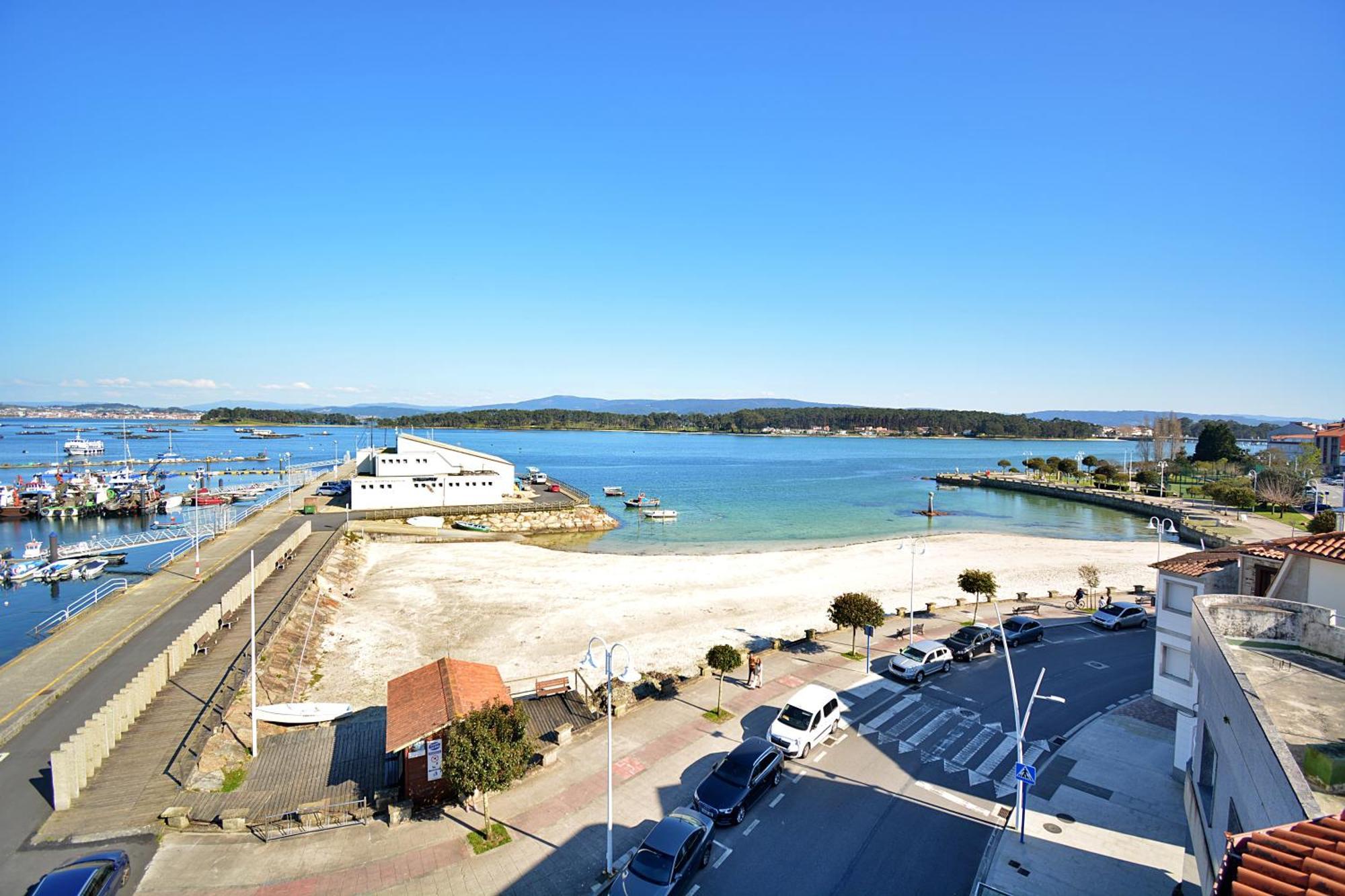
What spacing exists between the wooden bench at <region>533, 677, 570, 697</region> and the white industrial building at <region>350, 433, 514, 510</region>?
44.0 meters

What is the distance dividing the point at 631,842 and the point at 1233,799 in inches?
392

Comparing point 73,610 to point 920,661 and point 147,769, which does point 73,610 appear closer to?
point 147,769

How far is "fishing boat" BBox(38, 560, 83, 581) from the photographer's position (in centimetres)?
4088

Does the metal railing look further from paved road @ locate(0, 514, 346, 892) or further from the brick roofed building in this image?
the brick roofed building

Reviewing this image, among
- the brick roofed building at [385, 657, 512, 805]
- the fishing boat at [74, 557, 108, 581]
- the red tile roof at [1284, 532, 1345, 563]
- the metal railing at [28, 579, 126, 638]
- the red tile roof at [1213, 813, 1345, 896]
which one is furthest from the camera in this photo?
the fishing boat at [74, 557, 108, 581]

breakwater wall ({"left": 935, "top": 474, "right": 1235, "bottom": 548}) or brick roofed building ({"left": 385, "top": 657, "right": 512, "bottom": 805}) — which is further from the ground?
brick roofed building ({"left": 385, "top": 657, "right": 512, "bottom": 805})

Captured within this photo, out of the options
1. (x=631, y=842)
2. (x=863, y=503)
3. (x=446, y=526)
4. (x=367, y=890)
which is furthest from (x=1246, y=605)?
(x=863, y=503)

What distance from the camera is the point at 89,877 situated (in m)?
10.1

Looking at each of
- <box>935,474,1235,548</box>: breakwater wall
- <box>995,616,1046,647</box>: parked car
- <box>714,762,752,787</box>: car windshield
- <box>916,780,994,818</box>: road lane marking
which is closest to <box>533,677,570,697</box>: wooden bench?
<box>714,762,752,787</box>: car windshield

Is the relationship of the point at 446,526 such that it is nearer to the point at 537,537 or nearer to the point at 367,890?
the point at 537,537

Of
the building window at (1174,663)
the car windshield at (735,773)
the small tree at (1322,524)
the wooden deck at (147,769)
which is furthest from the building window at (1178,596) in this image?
the small tree at (1322,524)

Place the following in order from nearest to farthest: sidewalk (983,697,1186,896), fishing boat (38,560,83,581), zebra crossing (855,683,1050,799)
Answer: sidewalk (983,697,1186,896), zebra crossing (855,683,1050,799), fishing boat (38,560,83,581)

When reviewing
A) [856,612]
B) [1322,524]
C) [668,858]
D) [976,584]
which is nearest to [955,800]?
[668,858]

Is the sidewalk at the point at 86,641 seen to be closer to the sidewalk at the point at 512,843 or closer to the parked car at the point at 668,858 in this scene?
the sidewalk at the point at 512,843
